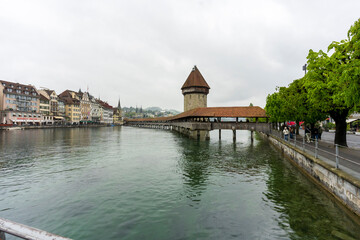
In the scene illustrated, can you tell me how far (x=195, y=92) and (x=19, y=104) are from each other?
64.6 meters

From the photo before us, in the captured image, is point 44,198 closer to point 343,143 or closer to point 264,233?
point 264,233

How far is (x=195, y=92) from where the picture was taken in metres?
56.6

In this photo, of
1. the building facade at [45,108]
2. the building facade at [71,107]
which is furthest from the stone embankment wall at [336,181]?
the building facade at [71,107]

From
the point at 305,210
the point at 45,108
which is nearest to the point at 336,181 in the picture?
the point at 305,210

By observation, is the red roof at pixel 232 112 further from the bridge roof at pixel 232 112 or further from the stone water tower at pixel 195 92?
the stone water tower at pixel 195 92

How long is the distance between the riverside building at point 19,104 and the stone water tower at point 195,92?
61.1 meters

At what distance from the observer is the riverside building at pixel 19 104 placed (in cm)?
6950

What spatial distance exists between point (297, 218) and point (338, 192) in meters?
2.41

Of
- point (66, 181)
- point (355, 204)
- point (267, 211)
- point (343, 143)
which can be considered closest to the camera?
point (355, 204)

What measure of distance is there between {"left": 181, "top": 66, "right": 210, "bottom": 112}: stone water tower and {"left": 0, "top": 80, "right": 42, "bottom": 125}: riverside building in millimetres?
61099

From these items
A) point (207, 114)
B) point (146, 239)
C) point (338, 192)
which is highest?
point (207, 114)

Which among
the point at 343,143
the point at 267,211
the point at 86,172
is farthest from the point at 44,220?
the point at 343,143

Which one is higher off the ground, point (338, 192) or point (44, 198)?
point (338, 192)

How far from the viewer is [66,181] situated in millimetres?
12188
